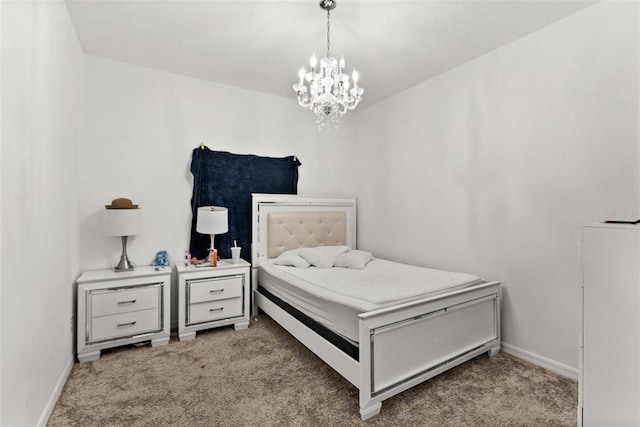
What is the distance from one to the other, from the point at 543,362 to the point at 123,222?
3716 millimetres

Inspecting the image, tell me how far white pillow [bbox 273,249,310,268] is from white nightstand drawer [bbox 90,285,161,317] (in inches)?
47.8

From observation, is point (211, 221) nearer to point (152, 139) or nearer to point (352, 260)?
point (152, 139)

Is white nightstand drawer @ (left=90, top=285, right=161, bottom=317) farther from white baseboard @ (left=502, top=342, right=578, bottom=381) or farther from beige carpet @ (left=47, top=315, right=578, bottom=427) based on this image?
white baseboard @ (left=502, top=342, right=578, bottom=381)

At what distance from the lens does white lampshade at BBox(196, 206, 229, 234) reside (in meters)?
3.13

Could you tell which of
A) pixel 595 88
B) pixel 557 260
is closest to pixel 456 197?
pixel 557 260

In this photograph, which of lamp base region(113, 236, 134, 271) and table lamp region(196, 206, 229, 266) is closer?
lamp base region(113, 236, 134, 271)

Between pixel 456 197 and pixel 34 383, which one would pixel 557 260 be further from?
pixel 34 383

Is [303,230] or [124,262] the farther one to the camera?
[303,230]

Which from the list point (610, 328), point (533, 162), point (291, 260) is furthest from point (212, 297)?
point (533, 162)

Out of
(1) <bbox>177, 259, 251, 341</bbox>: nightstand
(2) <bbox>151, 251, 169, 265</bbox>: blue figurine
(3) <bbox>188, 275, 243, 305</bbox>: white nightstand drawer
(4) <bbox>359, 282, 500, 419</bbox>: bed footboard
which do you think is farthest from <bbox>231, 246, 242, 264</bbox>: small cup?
(4) <bbox>359, 282, 500, 419</bbox>: bed footboard

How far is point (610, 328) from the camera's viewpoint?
1300mm

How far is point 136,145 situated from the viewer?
3145mm

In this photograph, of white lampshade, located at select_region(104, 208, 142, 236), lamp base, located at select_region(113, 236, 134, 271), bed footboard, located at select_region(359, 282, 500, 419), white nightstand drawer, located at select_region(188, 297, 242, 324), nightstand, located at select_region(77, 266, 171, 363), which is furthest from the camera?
white nightstand drawer, located at select_region(188, 297, 242, 324)

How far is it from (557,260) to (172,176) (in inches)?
143
